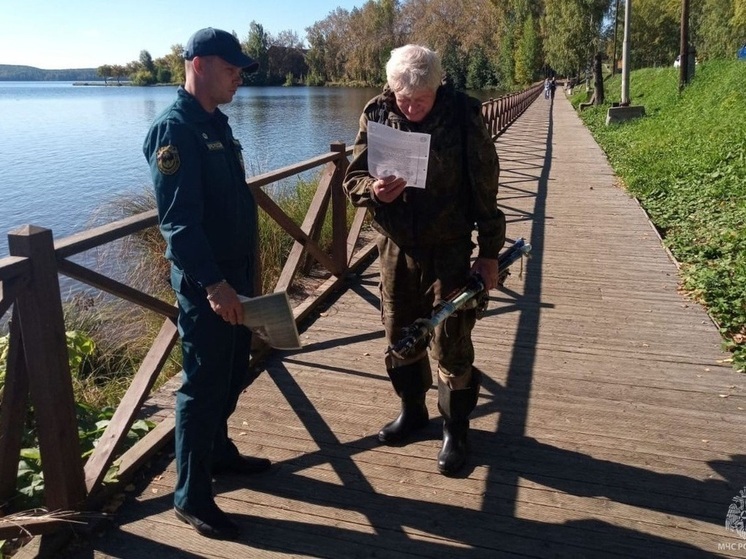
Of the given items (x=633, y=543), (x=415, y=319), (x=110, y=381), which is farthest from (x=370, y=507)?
(x=110, y=381)

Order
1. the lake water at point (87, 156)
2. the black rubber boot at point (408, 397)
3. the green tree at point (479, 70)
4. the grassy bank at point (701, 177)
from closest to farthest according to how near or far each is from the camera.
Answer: the black rubber boot at point (408, 397), the grassy bank at point (701, 177), the lake water at point (87, 156), the green tree at point (479, 70)

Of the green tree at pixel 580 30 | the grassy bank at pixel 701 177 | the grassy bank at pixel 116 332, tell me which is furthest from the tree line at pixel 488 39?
the grassy bank at pixel 116 332

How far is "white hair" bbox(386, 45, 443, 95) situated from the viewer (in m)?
2.54

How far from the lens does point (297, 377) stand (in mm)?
3994

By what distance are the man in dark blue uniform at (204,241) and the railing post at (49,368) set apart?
1.33ft

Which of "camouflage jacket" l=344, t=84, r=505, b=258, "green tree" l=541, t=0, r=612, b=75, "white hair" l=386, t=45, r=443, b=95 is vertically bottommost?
"camouflage jacket" l=344, t=84, r=505, b=258

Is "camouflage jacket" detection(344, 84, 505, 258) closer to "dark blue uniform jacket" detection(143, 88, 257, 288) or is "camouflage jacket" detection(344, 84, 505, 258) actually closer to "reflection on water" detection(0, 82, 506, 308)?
"dark blue uniform jacket" detection(143, 88, 257, 288)

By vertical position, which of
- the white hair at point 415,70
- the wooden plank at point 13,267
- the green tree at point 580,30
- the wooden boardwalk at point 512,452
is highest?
the green tree at point 580,30

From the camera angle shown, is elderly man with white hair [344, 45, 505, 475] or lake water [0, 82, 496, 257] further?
lake water [0, 82, 496, 257]

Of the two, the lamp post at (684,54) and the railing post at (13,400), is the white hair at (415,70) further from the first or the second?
the lamp post at (684,54)

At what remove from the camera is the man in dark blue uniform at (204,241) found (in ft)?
7.40

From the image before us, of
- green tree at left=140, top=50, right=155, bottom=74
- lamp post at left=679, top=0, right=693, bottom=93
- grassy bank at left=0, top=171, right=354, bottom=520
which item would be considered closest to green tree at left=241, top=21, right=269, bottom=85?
green tree at left=140, top=50, right=155, bottom=74

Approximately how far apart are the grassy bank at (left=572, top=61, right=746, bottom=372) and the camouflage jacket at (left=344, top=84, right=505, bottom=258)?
7.41ft

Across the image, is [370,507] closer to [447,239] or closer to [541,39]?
[447,239]
